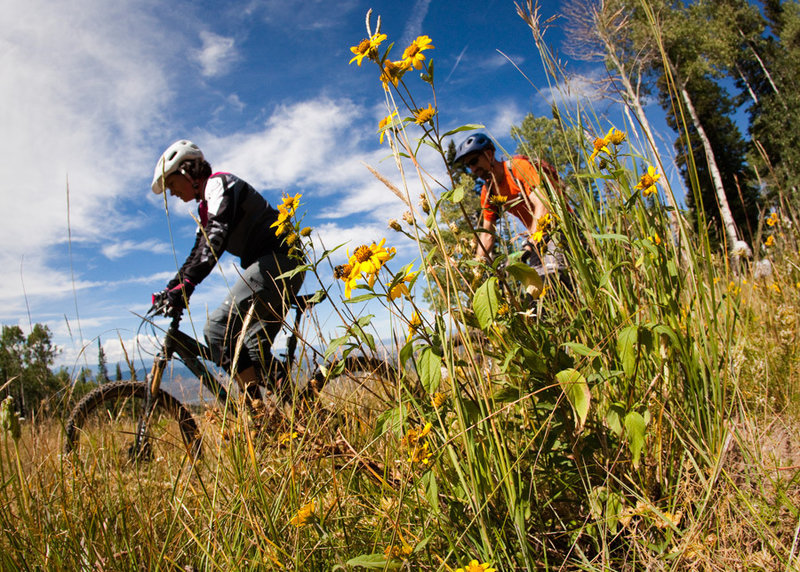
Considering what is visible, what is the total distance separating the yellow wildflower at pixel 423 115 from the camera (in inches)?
34.7

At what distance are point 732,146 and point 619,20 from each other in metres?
25.1

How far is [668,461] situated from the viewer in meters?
0.98

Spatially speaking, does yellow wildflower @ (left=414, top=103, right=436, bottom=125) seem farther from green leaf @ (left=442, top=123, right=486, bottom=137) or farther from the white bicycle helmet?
the white bicycle helmet

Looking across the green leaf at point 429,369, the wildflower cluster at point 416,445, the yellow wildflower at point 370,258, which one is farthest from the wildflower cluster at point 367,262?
the wildflower cluster at point 416,445

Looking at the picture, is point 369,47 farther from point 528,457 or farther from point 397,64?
point 528,457

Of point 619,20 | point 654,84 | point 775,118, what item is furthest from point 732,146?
point 619,20

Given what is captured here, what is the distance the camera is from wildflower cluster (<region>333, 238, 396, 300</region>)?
918mm

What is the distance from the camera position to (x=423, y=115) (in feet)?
2.89

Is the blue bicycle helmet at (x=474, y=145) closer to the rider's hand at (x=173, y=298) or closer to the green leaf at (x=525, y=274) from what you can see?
the rider's hand at (x=173, y=298)

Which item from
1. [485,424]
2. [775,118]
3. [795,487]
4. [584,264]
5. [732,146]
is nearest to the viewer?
[485,424]

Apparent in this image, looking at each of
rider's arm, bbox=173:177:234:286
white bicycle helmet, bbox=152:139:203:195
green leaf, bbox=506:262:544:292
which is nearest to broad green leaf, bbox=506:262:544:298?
green leaf, bbox=506:262:544:292

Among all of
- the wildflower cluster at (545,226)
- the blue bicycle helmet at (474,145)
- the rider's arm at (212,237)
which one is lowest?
the wildflower cluster at (545,226)

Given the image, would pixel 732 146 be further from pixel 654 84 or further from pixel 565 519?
pixel 565 519

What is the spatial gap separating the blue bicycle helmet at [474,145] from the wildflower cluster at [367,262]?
2.62 metres
